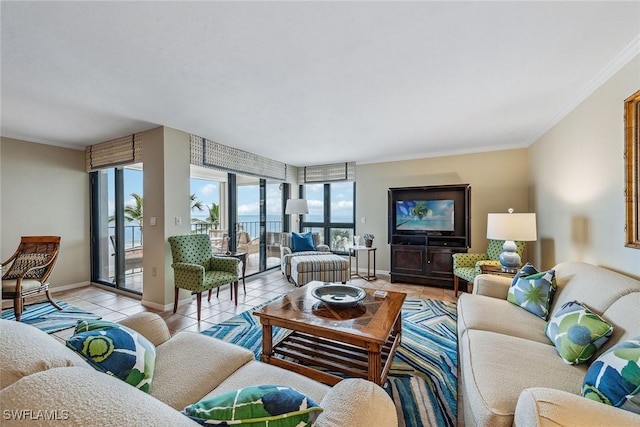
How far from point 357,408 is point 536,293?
197 cm

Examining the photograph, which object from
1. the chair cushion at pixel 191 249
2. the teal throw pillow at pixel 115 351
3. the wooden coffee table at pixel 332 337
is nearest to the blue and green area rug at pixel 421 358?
the wooden coffee table at pixel 332 337

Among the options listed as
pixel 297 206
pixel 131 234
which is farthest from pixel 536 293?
pixel 131 234

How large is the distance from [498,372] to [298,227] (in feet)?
16.2

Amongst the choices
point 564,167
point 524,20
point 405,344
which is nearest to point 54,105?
point 524,20

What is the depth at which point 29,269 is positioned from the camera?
2.96 meters

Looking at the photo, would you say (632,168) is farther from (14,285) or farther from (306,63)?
(14,285)

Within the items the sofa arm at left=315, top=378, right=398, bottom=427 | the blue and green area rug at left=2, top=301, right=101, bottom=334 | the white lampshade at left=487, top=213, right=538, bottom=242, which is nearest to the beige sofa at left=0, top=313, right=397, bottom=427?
the sofa arm at left=315, top=378, right=398, bottom=427

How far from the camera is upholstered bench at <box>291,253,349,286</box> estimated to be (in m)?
4.01

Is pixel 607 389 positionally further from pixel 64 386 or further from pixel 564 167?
pixel 564 167

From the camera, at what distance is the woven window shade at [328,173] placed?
5.33 m

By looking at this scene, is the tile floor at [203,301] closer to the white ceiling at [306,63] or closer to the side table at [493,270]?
the side table at [493,270]

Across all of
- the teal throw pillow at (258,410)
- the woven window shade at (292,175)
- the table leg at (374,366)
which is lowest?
the table leg at (374,366)

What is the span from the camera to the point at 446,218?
4.31 meters

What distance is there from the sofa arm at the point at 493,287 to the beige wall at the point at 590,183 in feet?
2.33
